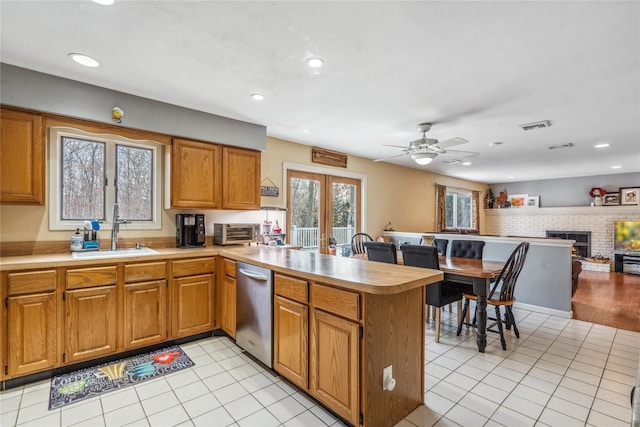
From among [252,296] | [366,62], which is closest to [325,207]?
[252,296]

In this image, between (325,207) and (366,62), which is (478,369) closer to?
(366,62)

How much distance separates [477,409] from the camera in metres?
2.05

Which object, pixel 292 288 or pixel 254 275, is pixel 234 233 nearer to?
pixel 254 275

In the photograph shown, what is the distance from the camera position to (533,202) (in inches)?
356

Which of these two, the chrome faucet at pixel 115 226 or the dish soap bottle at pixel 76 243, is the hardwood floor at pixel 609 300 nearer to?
the chrome faucet at pixel 115 226

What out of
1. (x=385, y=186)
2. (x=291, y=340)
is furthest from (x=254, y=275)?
(x=385, y=186)

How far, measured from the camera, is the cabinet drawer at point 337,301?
5.77ft

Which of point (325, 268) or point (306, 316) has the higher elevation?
point (325, 268)

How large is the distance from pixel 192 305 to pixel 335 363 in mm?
1835

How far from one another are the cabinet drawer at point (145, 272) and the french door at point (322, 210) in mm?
2103

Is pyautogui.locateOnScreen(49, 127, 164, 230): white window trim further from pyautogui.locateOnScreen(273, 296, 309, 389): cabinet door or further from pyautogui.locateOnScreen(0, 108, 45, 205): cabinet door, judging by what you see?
pyautogui.locateOnScreen(273, 296, 309, 389): cabinet door

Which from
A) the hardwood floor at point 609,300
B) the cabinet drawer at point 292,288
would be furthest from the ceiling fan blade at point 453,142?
the hardwood floor at point 609,300

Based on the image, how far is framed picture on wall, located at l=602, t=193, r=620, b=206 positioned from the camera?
25.2 ft

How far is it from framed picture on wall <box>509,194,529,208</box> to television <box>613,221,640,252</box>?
2127 mm
